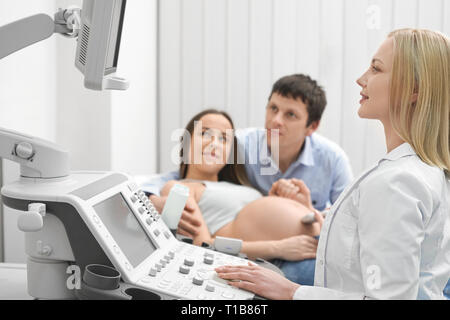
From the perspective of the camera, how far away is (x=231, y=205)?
1645 mm

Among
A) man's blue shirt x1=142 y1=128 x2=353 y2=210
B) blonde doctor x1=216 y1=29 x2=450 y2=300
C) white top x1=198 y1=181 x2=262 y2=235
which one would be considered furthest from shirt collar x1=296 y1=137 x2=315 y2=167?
blonde doctor x1=216 y1=29 x2=450 y2=300

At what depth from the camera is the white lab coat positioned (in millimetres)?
791

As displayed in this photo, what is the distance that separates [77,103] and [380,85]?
1.44 meters

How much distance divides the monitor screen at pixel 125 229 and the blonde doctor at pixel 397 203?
0.57 feet

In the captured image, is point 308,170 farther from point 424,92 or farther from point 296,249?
point 424,92

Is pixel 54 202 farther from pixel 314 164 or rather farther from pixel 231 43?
pixel 231 43

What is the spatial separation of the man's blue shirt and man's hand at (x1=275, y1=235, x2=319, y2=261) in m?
0.61

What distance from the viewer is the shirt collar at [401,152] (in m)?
0.92

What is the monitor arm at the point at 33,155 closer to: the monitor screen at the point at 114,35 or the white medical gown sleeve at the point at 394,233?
the monitor screen at the point at 114,35

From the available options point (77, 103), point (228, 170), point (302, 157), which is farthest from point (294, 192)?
point (77, 103)

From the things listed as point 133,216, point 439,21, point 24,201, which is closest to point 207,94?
point 439,21

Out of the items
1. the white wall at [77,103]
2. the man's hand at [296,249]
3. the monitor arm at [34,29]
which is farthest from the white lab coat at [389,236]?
the white wall at [77,103]

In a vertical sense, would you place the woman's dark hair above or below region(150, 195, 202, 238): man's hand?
above

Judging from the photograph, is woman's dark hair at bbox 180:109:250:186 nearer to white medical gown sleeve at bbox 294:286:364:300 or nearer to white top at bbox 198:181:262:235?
white top at bbox 198:181:262:235
